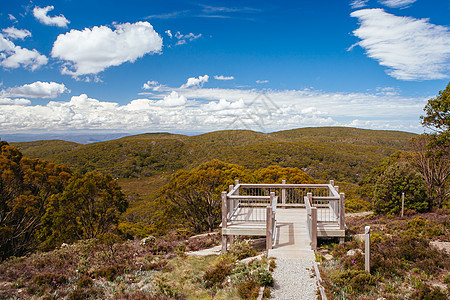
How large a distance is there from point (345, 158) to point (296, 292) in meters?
65.0

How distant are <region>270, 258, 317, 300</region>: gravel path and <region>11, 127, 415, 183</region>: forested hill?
33.3 m

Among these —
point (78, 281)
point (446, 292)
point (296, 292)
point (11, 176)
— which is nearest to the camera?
point (446, 292)

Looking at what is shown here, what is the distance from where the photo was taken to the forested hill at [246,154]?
58125 mm

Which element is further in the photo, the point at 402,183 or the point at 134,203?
the point at 134,203

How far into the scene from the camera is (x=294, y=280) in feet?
19.6

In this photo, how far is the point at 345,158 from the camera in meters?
64.2

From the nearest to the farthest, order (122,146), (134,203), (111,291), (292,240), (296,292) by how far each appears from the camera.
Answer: (296,292)
(111,291)
(292,240)
(134,203)
(122,146)

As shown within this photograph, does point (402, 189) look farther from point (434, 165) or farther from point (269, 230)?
point (269, 230)

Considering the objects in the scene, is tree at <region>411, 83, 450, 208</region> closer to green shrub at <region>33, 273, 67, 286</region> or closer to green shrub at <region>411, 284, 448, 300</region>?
green shrub at <region>411, 284, 448, 300</region>

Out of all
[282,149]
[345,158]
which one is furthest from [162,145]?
[345,158]

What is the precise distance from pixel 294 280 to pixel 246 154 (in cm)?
5925

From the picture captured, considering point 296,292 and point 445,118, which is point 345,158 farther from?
point 296,292

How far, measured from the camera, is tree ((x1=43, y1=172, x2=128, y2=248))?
45.2 ft

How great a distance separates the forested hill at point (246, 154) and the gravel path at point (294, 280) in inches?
1312
